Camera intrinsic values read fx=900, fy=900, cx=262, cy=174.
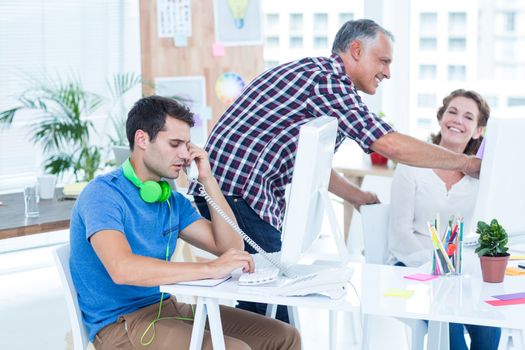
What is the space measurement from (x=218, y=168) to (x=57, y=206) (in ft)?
4.24

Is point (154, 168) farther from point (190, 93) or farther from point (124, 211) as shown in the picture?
point (190, 93)

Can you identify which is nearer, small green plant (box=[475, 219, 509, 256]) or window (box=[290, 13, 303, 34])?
small green plant (box=[475, 219, 509, 256])

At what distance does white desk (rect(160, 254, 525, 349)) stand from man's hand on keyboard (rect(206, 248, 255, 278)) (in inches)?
1.5

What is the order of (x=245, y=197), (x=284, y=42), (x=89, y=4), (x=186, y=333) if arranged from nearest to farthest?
(x=186, y=333) → (x=245, y=197) → (x=89, y=4) → (x=284, y=42)

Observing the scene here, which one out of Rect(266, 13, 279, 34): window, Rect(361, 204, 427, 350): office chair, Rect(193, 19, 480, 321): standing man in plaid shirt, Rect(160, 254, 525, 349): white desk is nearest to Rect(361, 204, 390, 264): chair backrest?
Rect(361, 204, 427, 350): office chair

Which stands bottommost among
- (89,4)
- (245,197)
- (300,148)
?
(245,197)

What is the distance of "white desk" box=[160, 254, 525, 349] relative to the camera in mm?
2189

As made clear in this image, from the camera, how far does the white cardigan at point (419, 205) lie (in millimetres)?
3449

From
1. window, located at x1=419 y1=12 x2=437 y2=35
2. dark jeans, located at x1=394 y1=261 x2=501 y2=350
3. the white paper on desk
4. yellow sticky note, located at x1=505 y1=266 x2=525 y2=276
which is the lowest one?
dark jeans, located at x1=394 y1=261 x2=501 y2=350

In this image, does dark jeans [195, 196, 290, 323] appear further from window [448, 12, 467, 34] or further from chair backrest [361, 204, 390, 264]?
window [448, 12, 467, 34]

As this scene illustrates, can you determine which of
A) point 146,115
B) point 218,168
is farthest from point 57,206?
point 146,115

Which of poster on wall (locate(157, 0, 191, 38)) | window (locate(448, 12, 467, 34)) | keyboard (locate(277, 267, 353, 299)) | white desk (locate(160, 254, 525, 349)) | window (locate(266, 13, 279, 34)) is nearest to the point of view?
white desk (locate(160, 254, 525, 349))

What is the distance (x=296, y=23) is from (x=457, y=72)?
1341 millimetres

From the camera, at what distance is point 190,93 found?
5.87 metres
